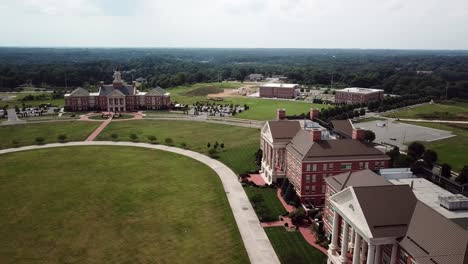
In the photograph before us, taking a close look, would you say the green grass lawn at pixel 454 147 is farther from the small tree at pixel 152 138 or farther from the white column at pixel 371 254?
the small tree at pixel 152 138

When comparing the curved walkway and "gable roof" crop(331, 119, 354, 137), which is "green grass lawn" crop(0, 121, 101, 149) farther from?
"gable roof" crop(331, 119, 354, 137)

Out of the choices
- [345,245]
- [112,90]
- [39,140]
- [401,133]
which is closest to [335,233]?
[345,245]

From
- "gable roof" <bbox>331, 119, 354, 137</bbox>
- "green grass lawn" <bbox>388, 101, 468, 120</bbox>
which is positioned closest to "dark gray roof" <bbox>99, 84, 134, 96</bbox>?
"gable roof" <bbox>331, 119, 354, 137</bbox>

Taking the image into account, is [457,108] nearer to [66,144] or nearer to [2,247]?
[66,144]

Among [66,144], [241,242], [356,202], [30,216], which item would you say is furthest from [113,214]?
[66,144]

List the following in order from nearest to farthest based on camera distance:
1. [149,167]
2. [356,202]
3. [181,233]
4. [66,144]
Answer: [356,202], [181,233], [149,167], [66,144]
